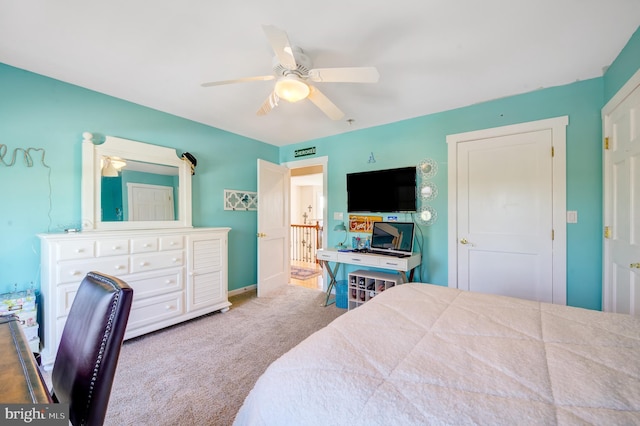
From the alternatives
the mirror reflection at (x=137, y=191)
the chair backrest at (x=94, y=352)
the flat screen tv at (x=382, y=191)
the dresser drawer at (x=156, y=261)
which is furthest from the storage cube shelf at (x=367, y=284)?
the chair backrest at (x=94, y=352)

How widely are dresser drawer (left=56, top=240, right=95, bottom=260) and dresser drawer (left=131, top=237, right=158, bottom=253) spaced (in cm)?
30

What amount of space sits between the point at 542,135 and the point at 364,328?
2.67 metres

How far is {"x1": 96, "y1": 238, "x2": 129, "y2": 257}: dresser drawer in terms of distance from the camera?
86.7 inches

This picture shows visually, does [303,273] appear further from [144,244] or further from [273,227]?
[144,244]

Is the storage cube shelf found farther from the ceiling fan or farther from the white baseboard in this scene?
the ceiling fan

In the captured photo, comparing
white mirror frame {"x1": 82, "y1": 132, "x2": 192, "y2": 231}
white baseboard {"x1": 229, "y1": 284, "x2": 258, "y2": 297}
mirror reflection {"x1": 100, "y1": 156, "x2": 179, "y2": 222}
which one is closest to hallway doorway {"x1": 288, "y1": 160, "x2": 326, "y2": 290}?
white baseboard {"x1": 229, "y1": 284, "x2": 258, "y2": 297}

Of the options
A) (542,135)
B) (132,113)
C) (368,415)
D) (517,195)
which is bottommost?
(368,415)

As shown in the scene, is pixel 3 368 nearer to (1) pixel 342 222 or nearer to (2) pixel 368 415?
(2) pixel 368 415

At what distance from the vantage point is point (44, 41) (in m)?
1.78

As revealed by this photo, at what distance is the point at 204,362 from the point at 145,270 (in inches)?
42.5

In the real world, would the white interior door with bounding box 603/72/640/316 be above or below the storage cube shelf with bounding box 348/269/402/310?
above

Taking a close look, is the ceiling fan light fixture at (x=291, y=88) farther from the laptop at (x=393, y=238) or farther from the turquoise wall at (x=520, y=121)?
the laptop at (x=393, y=238)

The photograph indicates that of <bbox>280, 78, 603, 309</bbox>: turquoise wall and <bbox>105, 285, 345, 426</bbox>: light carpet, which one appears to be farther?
<bbox>280, 78, 603, 309</bbox>: turquoise wall

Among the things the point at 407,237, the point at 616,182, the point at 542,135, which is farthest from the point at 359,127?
the point at 616,182
